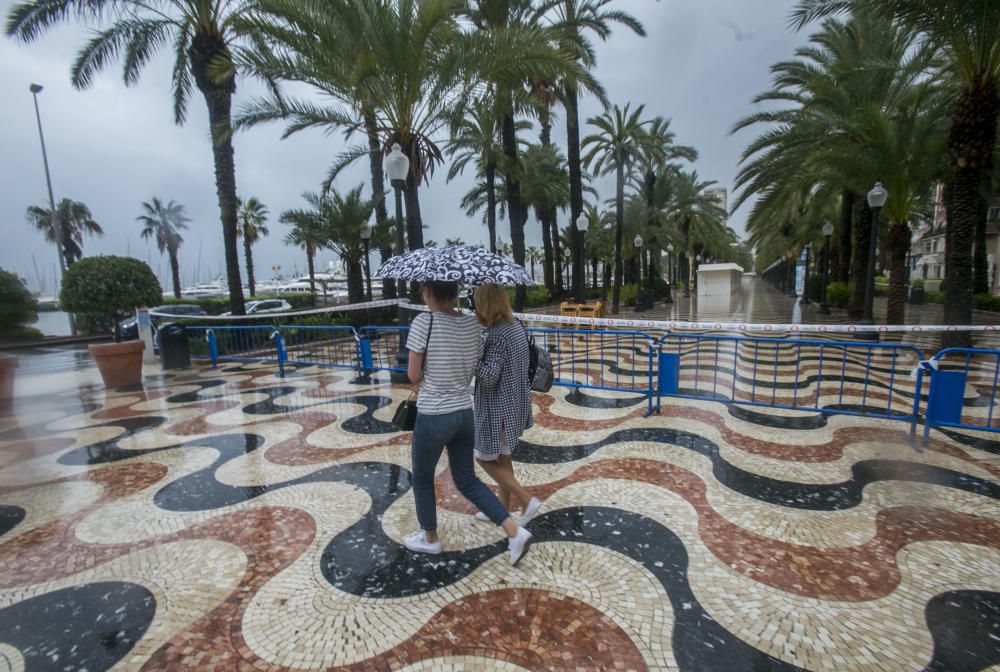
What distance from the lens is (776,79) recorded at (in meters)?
15.2

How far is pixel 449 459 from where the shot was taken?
2744mm

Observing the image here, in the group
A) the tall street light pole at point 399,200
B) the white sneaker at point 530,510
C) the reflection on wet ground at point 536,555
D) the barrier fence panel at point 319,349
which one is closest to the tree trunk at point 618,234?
the barrier fence panel at point 319,349

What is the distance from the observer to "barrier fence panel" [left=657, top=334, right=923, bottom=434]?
17.7 feet

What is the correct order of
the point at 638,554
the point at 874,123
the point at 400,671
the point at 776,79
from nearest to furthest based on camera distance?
the point at 400,671
the point at 638,554
the point at 874,123
the point at 776,79

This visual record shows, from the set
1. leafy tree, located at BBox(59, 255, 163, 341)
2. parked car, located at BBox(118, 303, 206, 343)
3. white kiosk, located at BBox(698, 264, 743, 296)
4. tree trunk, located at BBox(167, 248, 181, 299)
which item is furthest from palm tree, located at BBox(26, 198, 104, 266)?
white kiosk, located at BBox(698, 264, 743, 296)

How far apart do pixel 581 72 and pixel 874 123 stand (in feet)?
26.0

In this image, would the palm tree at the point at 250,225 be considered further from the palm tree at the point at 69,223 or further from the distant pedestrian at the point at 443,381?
the distant pedestrian at the point at 443,381

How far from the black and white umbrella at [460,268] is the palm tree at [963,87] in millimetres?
10460

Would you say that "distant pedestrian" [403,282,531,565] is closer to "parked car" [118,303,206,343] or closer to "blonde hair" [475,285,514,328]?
"blonde hair" [475,285,514,328]

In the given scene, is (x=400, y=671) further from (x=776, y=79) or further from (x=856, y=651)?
(x=776, y=79)

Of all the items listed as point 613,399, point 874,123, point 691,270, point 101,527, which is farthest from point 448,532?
point 691,270

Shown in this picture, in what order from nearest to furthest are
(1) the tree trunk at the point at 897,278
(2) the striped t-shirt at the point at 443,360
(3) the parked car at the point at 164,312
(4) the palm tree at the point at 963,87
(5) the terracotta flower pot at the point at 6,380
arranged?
(2) the striped t-shirt at the point at 443,360 < (5) the terracotta flower pot at the point at 6,380 < (4) the palm tree at the point at 963,87 < (1) the tree trunk at the point at 897,278 < (3) the parked car at the point at 164,312

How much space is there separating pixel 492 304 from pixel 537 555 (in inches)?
64.4

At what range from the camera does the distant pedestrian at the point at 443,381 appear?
8.43ft
